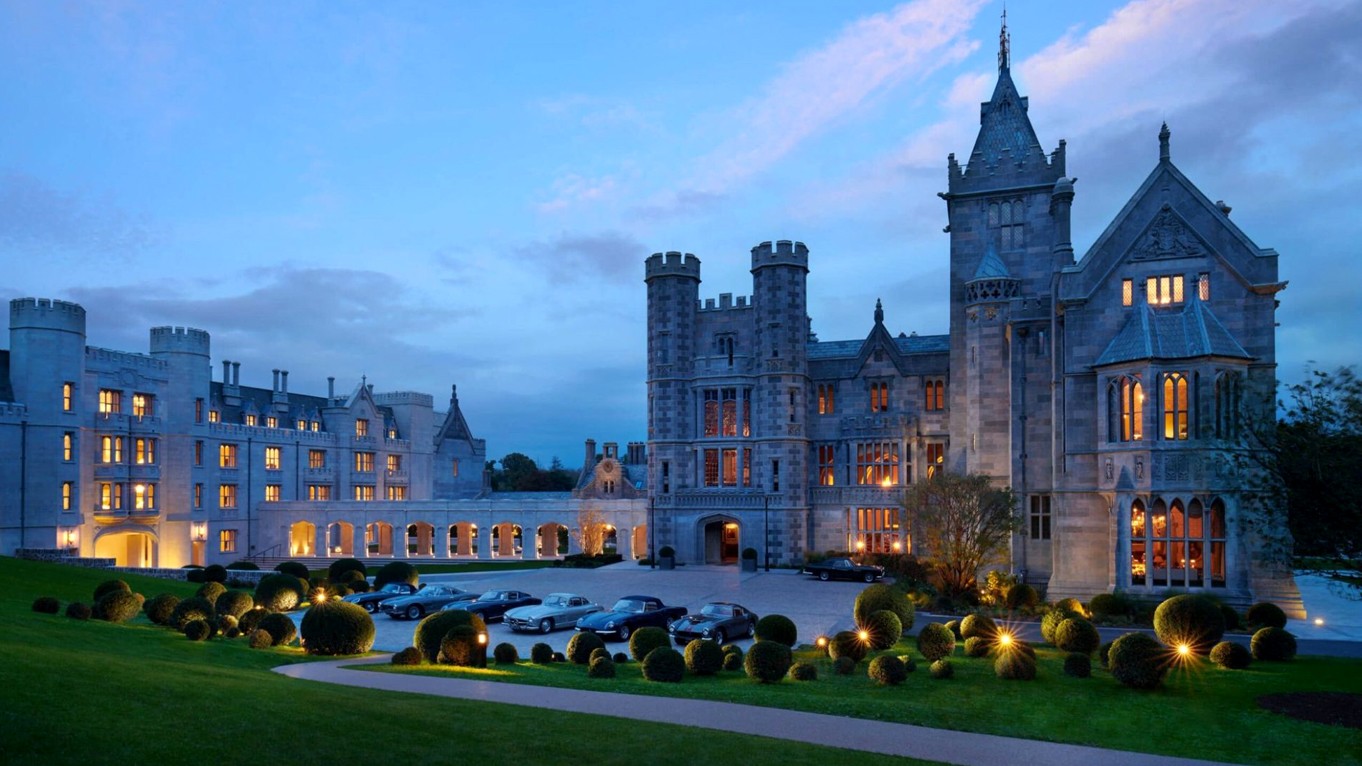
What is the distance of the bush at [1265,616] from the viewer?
28.5 meters

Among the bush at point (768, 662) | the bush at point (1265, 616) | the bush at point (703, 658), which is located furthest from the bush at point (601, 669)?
the bush at point (1265, 616)

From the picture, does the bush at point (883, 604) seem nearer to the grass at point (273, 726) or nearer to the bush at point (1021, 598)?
the bush at point (1021, 598)

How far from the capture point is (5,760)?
1078 cm

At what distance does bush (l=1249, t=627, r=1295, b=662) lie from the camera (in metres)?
23.7

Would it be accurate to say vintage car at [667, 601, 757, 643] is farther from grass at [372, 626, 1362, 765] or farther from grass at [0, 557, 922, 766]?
grass at [0, 557, 922, 766]

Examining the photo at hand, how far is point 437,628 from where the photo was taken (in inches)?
947

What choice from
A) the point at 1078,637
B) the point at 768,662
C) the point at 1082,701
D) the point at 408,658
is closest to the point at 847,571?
the point at 1078,637

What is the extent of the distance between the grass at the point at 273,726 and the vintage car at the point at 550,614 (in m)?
12.6

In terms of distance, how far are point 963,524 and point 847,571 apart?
40.7ft

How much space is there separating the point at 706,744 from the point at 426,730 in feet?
15.1

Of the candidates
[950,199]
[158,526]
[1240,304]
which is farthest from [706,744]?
[158,526]

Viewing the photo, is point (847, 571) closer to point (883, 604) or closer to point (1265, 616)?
point (883, 604)

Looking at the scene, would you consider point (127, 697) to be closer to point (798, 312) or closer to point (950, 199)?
point (950, 199)

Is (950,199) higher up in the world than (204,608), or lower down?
higher up
